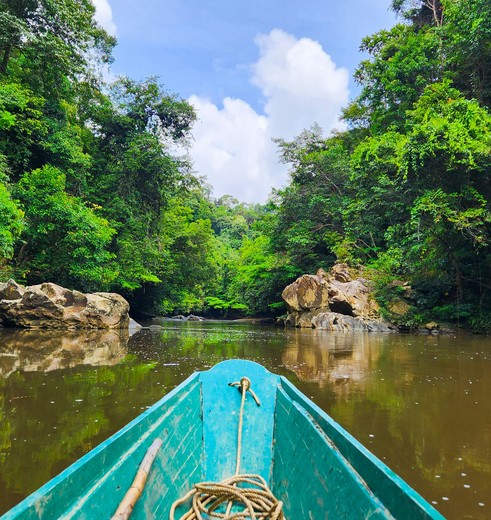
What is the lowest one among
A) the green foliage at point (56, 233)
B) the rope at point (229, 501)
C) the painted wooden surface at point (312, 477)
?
the rope at point (229, 501)

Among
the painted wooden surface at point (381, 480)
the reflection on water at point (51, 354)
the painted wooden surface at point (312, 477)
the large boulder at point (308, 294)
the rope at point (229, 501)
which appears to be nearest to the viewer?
the painted wooden surface at point (381, 480)

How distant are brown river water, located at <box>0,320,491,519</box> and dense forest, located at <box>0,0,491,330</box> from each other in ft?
19.0

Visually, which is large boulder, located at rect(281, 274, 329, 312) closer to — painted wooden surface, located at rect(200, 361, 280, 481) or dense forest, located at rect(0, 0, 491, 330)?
dense forest, located at rect(0, 0, 491, 330)

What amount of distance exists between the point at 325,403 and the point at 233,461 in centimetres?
196

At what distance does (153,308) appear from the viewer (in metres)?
26.0

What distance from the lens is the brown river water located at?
2.46 meters

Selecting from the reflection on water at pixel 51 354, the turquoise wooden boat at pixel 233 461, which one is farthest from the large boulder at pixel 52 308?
the turquoise wooden boat at pixel 233 461

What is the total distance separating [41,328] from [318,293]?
12184 mm

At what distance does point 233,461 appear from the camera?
246 centimetres

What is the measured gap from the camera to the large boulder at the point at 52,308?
12336 millimetres

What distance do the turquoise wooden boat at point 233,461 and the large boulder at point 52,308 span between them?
37.8 feet

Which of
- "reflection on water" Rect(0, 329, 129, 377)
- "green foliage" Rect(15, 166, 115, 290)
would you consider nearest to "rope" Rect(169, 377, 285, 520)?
"reflection on water" Rect(0, 329, 129, 377)

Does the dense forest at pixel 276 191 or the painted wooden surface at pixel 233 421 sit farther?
the dense forest at pixel 276 191

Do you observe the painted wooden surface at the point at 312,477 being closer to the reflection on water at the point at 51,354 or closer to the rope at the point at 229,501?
the rope at the point at 229,501
